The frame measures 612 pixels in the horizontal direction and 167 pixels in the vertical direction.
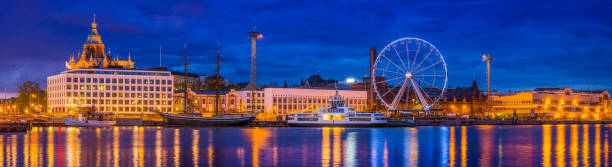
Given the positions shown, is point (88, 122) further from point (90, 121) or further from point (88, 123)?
point (90, 121)

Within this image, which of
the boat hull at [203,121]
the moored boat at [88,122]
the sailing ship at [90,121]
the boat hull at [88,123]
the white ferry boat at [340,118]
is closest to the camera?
the white ferry boat at [340,118]

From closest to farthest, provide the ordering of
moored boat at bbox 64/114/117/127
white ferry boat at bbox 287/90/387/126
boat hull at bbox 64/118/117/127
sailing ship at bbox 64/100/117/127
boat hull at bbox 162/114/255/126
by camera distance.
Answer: white ferry boat at bbox 287/90/387/126, boat hull at bbox 162/114/255/126, boat hull at bbox 64/118/117/127, moored boat at bbox 64/114/117/127, sailing ship at bbox 64/100/117/127

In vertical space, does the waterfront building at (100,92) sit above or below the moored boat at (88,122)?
above

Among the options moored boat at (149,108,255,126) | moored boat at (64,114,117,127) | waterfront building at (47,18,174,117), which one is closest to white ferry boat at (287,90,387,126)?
moored boat at (149,108,255,126)

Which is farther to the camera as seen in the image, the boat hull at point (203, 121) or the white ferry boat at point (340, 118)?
the boat hull at point (203, 121)

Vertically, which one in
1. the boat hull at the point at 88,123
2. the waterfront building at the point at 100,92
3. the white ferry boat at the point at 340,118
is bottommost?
the boat hull at the point at 88,123

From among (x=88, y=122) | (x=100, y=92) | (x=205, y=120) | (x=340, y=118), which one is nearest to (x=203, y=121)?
(x=205, y=120)

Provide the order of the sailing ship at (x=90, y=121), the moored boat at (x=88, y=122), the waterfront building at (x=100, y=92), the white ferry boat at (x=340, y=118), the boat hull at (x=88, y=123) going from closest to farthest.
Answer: the white ferry boat at (x=340, y=118), the boat hull at (x=88, y=123), the moored boat at (x=88, y=122), the sailing ship at (x=90, y=121), the waterfront building at (x=100, y=92)

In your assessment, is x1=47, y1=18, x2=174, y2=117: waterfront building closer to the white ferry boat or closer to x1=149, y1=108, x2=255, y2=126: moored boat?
x1=149, y1=108, x2=255, y2=126: moored boat

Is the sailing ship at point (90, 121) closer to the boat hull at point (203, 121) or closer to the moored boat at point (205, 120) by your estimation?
the moored boat at point (205, 120)

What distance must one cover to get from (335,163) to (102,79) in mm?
161267

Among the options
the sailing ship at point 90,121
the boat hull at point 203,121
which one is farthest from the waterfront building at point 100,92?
the boat hull at point 203,121

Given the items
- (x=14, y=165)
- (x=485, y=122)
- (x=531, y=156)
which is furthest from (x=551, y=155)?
(x=485, y=122)

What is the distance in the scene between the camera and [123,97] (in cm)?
19588
